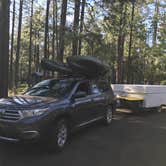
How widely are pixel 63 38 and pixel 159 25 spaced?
18.8m

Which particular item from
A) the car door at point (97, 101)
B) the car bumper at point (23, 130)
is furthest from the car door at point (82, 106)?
the car bumper at point (23, 130)

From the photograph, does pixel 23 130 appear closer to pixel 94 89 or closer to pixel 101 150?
pixel 101 150

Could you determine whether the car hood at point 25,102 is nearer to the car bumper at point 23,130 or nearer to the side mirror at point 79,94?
the car bumper at point 23,130

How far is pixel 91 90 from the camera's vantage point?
30.7ft

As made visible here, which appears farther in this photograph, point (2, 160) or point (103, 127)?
point (103, 127)

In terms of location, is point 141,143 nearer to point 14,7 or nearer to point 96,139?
point 96,139

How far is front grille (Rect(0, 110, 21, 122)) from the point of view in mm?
6418

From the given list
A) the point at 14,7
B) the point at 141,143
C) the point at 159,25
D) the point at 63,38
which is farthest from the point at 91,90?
the point at 159,25

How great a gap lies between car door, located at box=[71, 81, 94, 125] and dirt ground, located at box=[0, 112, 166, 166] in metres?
0.56

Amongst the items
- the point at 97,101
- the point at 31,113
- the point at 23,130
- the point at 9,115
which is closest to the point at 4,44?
the point at 97,101

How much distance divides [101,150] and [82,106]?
151 cm

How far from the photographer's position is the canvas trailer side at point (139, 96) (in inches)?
525

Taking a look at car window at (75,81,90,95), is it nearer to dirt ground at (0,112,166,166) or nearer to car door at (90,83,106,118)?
car door at (90,83,106,118)

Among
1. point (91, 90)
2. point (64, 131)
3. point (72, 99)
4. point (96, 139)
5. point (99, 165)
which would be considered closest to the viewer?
point (99, 165)
